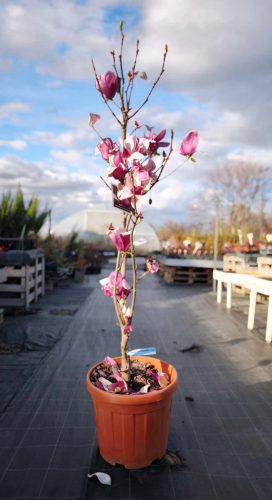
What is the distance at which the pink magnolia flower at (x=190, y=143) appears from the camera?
5.46ft

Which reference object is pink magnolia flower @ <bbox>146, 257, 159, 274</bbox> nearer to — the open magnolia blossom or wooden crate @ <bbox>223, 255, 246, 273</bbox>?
the open magnolia blossom

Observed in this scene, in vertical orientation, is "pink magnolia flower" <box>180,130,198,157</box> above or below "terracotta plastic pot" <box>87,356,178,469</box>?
above

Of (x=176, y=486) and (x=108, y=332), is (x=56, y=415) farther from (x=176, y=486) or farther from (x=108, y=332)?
(x=108, y=332)

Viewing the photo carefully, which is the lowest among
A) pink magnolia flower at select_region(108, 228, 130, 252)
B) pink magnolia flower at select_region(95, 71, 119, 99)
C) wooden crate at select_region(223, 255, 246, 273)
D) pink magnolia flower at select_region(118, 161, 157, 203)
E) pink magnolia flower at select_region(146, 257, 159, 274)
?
wooden crate at select_region(223, 255, 246, 273)

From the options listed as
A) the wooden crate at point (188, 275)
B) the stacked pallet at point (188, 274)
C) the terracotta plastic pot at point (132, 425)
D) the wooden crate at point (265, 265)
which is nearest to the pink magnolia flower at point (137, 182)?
the terracotta plastic pot at point (132, 425)

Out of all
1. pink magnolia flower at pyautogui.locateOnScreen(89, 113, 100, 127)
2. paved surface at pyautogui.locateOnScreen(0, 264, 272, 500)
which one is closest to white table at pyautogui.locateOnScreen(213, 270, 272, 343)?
paved surface at pyautogui.locateOnScreen(0, 264, 272, 500)

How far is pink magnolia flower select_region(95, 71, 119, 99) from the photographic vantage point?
1.66 m

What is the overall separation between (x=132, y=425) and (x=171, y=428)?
1.85 feet

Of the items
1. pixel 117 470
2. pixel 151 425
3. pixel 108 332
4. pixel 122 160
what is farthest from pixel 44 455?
pixel 108 332

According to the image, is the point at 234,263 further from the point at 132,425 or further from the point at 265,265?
the point at 132,425

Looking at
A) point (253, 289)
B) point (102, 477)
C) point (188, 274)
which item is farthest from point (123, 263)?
point (188, 274)

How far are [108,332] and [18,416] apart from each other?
2028 mm

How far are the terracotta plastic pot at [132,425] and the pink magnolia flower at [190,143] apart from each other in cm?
110

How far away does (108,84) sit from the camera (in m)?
1.67
